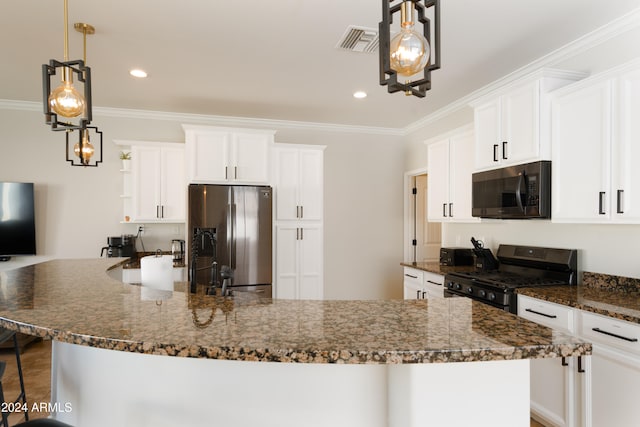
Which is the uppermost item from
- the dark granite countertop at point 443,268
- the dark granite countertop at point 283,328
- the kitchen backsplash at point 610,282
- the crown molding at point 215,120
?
the crown molding at point 215,120

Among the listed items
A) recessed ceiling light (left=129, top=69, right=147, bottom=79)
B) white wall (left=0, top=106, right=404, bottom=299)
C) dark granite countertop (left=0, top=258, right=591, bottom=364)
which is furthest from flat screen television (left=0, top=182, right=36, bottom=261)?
dark granite countertop (left=0, top=258, right=591, bottom=364)

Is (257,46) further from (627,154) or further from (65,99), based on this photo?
(627,154)

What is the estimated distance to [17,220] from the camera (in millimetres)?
4164

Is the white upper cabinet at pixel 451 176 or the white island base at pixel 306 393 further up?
the white upper cabinet at pixel 451 176

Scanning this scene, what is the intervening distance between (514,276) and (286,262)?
243 centimetres

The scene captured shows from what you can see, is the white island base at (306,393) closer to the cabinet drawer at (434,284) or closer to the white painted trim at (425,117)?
the cabinet drawer at (434,284)

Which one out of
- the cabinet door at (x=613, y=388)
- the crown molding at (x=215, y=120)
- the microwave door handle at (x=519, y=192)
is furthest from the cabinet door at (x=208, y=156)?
the cabinet door at (x=613, y=388)

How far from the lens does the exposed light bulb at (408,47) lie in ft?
4.04

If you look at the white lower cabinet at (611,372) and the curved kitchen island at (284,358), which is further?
the white lower cabinet at (611,372)

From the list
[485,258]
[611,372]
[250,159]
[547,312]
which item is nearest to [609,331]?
[611,372]

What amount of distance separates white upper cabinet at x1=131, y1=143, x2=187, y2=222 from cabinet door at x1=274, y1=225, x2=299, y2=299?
119 centimetres

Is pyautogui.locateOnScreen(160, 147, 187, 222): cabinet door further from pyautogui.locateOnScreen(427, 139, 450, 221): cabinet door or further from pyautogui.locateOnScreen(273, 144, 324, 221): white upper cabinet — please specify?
pyautogui.locateOnScreen(427, 139, 450, 221): cabinet door

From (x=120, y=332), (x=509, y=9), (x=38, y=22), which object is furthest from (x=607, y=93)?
(x=38, y=22)

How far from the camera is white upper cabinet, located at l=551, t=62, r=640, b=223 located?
2227mm
